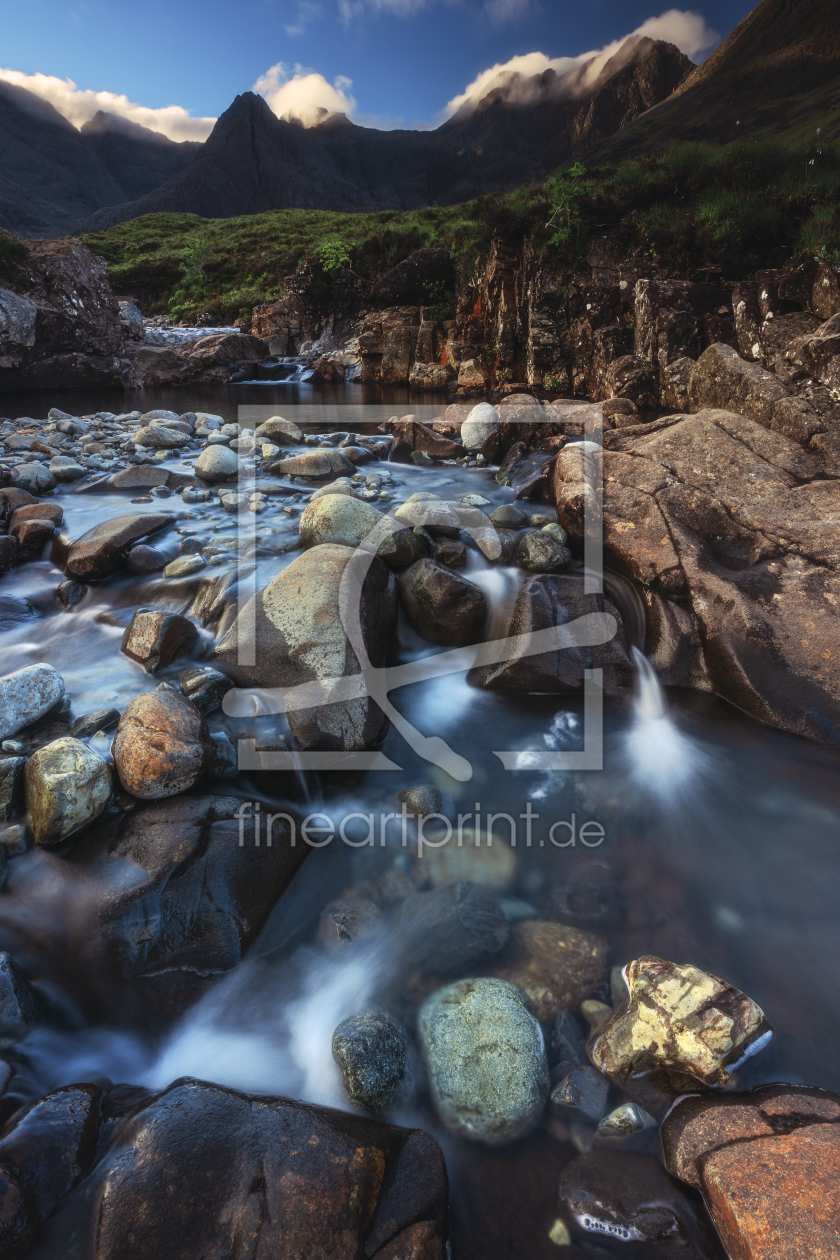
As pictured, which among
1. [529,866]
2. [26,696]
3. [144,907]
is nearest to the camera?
[144,907]

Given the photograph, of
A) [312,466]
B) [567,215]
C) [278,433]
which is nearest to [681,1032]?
[312,466]

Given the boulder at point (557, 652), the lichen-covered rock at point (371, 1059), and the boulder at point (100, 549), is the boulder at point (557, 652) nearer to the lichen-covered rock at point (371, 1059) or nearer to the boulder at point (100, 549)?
the lichen-covered rock at point (371, 1059)

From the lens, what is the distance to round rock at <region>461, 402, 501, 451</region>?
27.1 feet

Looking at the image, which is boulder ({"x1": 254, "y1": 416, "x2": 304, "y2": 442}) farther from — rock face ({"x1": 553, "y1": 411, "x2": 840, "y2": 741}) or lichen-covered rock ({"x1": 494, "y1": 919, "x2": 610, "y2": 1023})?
lichen-covered rock ({"x1": 494, "y1": 919, "x2": 610, "y2": 1023})

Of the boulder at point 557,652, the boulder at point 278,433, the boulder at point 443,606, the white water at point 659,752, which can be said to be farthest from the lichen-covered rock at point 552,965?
the boulder at point 278,433

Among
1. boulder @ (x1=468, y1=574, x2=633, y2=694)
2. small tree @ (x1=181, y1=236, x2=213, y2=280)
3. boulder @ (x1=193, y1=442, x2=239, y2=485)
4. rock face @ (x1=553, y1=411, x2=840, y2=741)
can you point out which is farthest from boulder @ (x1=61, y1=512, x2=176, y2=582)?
small tree @ (x1=181, y1=236, x2=213, y2=280)

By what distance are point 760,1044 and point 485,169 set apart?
105350 mm

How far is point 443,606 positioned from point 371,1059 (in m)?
2.79

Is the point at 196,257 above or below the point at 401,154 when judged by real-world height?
below

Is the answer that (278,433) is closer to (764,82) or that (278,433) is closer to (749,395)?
(749,395)

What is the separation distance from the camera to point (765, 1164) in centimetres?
154

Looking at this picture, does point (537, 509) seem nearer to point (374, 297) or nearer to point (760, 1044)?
point (760, 1044)

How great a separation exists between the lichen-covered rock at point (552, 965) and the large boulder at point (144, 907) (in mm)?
1160

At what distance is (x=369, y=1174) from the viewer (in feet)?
5.21
